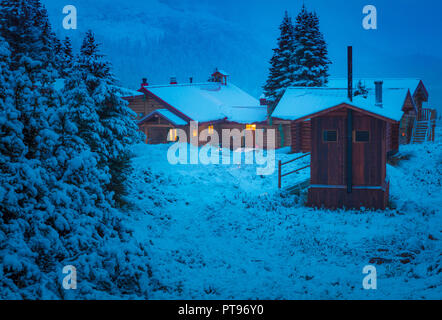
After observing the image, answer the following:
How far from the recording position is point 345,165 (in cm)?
1823

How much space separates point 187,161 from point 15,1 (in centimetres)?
1931

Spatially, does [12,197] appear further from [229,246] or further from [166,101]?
[166,101]

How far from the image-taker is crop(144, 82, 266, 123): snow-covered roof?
3712 cm

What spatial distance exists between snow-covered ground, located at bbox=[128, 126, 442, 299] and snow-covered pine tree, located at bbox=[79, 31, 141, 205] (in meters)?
2.17

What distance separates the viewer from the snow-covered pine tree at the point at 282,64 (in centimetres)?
3794

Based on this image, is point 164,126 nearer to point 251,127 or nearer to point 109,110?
point 251,127

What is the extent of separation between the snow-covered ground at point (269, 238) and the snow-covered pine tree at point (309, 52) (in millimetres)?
16736

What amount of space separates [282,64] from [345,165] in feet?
74.1

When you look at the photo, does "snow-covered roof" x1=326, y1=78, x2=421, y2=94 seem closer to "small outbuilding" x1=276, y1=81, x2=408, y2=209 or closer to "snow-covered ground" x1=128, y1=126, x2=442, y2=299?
"snow-covered ground" x1=128, y1=126, x2=442, y2=299

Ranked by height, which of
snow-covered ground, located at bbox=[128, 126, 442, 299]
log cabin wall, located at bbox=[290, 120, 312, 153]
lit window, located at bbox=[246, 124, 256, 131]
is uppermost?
lit window, located at bbox=[246, 124, 256, 131]

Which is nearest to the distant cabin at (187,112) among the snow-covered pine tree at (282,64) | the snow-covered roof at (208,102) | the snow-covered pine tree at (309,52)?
the snow-covered roof at (208,102)

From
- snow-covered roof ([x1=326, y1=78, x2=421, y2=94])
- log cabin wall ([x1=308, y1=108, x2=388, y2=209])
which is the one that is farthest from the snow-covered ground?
snow-covered roof ([x1=326, y1=78, x2=421, y2=94])

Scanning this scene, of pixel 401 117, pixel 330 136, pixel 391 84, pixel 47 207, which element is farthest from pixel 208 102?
pixel 47 207
